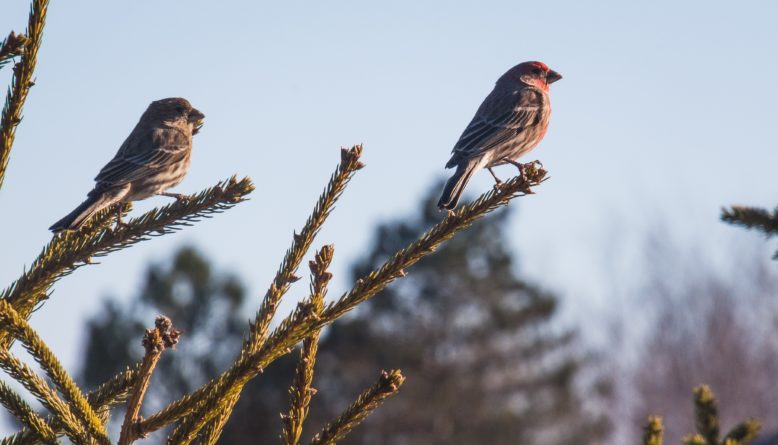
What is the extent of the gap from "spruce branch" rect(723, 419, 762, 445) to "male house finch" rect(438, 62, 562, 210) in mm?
3343

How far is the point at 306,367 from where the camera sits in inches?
115

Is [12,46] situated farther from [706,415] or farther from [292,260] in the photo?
[706,415]

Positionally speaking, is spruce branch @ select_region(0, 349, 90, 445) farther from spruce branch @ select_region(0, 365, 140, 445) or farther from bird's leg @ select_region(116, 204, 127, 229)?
bird's leg @ select_region(116, 204, 127, 229)

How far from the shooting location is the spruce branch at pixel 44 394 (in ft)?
8.96

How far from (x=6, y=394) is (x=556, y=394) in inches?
1273

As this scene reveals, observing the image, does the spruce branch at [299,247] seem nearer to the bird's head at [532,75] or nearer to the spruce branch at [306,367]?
the spruce branch at [306,367]

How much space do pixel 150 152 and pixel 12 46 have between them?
15.0 feet

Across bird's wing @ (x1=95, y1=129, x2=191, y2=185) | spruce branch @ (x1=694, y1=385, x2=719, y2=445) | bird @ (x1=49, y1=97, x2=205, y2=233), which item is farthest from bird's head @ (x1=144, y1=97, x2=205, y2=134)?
spruce branch @ (x1=694, y1=385, x2=719, y2=445)

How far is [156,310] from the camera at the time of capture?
1432 inches

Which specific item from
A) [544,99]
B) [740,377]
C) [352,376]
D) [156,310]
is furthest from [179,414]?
[740,377]

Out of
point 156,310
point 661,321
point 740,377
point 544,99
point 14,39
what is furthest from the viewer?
point 661,321

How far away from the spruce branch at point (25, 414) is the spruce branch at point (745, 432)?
1.72m

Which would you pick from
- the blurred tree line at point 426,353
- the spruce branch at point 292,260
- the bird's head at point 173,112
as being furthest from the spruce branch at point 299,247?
the blurred tree line at point 426,353

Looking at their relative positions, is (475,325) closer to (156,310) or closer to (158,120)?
(156,310)
